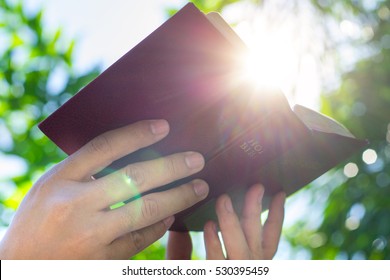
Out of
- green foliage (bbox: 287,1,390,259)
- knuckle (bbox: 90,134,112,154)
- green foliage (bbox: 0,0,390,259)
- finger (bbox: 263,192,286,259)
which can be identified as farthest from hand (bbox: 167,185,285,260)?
green foliage (bbox: 287,1,390,259)

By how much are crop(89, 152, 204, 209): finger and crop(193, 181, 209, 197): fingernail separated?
42mm

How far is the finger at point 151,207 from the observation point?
0.71m

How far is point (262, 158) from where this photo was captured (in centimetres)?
79

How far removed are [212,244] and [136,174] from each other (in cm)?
23

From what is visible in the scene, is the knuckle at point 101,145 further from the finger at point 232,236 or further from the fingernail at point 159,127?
the finger at point 232,236

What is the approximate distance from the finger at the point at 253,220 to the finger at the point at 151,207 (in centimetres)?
9

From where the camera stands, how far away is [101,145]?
715mm

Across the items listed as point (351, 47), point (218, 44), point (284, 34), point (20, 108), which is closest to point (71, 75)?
point (20, 108)

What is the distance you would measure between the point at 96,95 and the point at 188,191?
0.64 ft

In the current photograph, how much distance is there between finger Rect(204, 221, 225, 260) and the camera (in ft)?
2.86

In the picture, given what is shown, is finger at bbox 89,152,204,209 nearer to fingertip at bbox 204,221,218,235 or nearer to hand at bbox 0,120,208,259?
hand at bbox 0,120,208,259

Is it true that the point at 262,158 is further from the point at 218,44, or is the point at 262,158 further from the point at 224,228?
the point at 218,44

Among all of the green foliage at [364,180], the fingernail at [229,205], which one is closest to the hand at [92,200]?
the fingernail at [229,205]

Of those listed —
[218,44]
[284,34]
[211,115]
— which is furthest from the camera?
[284,34]
